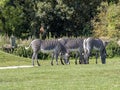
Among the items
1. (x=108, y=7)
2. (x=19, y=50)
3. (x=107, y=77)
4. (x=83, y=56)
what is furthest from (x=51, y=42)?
(x=108, y=7)

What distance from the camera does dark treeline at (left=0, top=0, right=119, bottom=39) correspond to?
66812mm

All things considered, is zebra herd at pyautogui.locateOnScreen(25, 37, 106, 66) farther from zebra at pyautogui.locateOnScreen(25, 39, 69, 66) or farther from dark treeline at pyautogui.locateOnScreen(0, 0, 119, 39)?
dark treeline at pyautogui.locateOnScreen(0, 0, 119, 39)

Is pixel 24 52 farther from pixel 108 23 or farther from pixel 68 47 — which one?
pixel 108 23

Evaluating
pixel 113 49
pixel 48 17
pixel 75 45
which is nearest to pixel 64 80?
pixel 75 45

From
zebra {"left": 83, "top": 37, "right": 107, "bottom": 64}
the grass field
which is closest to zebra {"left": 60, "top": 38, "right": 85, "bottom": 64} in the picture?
zebra {"left": 83, "top": 37, "right": 107, "bottom": 64}

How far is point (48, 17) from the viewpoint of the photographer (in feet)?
225

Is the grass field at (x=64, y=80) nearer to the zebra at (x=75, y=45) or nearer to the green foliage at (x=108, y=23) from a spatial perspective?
the zebra at (x=75, y=45)

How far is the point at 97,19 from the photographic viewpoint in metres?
67.2

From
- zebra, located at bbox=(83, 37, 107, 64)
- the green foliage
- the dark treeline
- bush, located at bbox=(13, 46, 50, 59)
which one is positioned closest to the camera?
zebra, located at bbox=(83, 37, 107, 64)

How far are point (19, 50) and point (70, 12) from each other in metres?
18.7

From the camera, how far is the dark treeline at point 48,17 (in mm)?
66812

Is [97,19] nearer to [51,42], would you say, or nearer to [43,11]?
[43,11]

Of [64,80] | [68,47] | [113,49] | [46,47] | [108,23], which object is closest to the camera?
[64,80]

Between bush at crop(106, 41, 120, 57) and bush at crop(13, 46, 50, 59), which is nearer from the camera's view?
bush at crop(13, 46, 50, 59)
